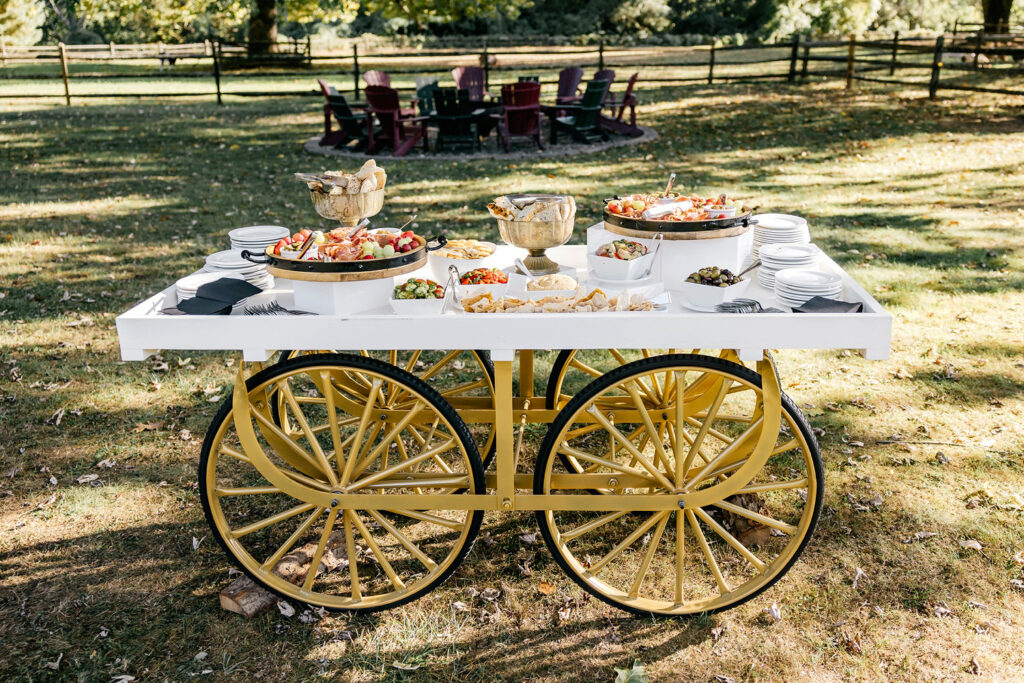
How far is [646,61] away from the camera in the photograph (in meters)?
26.5

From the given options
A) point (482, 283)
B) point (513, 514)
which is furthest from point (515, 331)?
point (513, 514)

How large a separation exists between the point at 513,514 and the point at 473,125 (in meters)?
9.49

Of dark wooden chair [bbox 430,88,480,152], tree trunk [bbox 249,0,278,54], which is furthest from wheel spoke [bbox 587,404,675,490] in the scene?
tree trunk [bbox 249,0,278,54]

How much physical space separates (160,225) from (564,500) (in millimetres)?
6958

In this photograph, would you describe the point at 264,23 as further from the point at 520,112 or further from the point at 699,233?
the point at 699,233

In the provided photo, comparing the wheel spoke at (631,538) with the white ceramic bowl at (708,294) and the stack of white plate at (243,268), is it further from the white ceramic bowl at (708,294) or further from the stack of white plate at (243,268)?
the stack of white plate at (243,268)

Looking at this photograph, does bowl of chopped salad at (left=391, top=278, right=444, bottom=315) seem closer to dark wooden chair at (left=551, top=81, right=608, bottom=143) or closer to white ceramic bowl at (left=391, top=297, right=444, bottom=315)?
white ceramic bowl at (left=391, top=297, right=444, bottom=315)

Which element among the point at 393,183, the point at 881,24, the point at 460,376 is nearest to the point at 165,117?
the point at 393,183

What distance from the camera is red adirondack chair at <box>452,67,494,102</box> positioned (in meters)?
14.2

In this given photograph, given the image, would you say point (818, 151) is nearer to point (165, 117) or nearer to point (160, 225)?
point (160, 225)

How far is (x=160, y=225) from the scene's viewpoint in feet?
27.9

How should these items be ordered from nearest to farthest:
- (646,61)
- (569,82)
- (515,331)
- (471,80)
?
1. (515,331)
2. (569,82)
3. (471,80)
4. (646,61)

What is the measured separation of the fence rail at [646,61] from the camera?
16.3m

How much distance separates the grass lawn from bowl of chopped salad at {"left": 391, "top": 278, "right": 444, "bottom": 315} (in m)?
1.18
